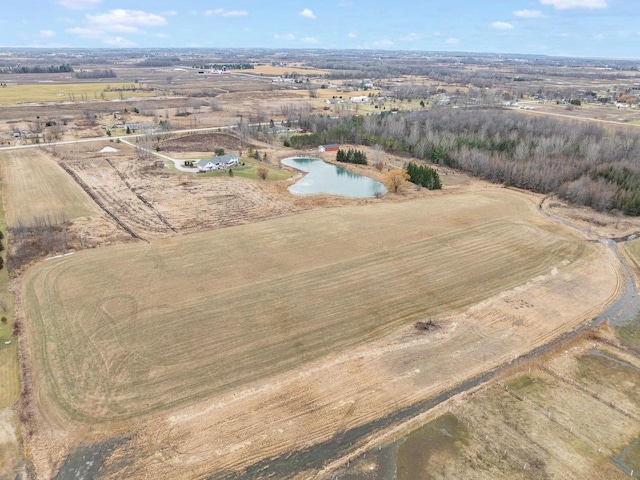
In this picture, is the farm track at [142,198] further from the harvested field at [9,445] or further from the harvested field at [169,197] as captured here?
the harvested field at [9,445]

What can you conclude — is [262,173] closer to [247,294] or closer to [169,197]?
[169,197]

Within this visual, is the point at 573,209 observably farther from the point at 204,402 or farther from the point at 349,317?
the point at 204,402

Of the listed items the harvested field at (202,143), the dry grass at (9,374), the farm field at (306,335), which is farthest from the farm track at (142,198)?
the dry grass at (9,374)

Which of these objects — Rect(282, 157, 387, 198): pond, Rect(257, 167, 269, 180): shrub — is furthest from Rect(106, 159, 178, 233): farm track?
Result: Rect(282, 157, 387, 198): pond

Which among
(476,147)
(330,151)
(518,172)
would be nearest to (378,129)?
(330,151)

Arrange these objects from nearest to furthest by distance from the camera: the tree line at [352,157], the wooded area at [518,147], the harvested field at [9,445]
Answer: the harvested field at [9,445] < the wooded area at [518,147] < the tree line at [352,157]

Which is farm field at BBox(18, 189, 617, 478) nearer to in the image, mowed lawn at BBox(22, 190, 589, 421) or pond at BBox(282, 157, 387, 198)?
mowed lawn at BBox(22, 190, 589, 421)
